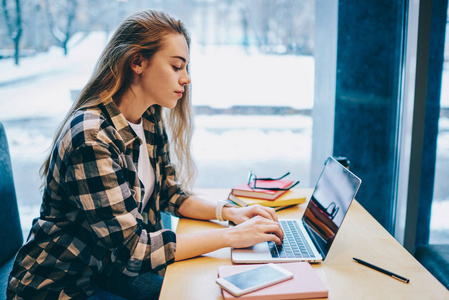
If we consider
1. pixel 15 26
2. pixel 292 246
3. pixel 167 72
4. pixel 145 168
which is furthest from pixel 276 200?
pixel 15 26

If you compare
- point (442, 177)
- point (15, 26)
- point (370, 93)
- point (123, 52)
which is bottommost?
point (442, 177)

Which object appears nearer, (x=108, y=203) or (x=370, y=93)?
(x=108, y=203)

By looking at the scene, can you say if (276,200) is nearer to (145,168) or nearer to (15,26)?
(145,168)

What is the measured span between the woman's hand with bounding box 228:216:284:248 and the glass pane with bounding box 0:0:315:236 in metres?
1.46

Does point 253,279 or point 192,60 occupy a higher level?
point 192,60

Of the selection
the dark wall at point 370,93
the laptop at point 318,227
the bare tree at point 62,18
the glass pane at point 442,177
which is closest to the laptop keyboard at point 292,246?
the laptop at point 318,227

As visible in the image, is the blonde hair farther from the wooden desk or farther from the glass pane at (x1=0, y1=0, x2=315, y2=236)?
the glass pane at (x1=0, y1=0, x2=315, y2=236)

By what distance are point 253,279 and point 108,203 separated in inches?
14.5

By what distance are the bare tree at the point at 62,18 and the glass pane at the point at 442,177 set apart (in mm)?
2109

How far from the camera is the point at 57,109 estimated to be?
2486 mm

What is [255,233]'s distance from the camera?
3.15ft

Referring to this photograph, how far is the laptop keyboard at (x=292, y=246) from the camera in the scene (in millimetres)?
924

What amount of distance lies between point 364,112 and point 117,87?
52.6 inches

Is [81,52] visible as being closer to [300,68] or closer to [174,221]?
[174,221]
